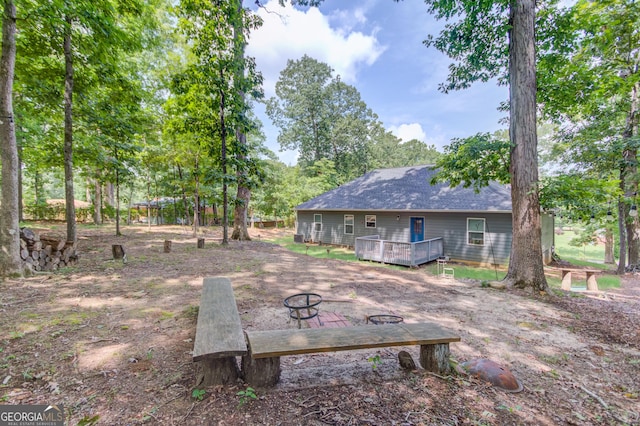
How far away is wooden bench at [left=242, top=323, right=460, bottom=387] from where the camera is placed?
2303 millimetres

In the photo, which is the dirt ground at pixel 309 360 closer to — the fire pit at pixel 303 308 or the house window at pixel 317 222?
the fire pit at pixel 303 308

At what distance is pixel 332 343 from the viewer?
2404mm

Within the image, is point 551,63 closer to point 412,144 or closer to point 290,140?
point 290,140

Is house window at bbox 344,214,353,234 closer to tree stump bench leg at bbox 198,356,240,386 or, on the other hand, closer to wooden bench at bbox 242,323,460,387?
wooden bench at bbox 242,323,460,387

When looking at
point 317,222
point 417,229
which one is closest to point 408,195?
point 417,229

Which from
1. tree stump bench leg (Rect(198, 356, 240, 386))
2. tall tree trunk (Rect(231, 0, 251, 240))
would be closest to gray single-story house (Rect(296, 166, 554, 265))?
tall tree trunk (Rect(231, 0, 251, 240))

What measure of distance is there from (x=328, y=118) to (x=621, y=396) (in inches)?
1112

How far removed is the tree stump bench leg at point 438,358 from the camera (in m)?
2.72

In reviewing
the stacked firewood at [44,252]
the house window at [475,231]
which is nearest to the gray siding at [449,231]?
the house window at [475,231]

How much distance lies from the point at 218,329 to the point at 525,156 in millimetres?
7639

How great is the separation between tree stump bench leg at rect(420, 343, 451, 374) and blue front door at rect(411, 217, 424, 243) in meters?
12.0

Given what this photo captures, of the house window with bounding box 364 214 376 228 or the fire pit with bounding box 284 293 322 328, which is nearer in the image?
the fire pit with bounding box 284 293 322 328

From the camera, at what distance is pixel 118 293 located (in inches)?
193

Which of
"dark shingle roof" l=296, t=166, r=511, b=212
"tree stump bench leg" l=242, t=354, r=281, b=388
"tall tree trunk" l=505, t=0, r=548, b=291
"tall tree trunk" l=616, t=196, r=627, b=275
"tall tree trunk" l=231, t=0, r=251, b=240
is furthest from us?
"dark shingle roof" l=296, t=166, r=511, b=212
